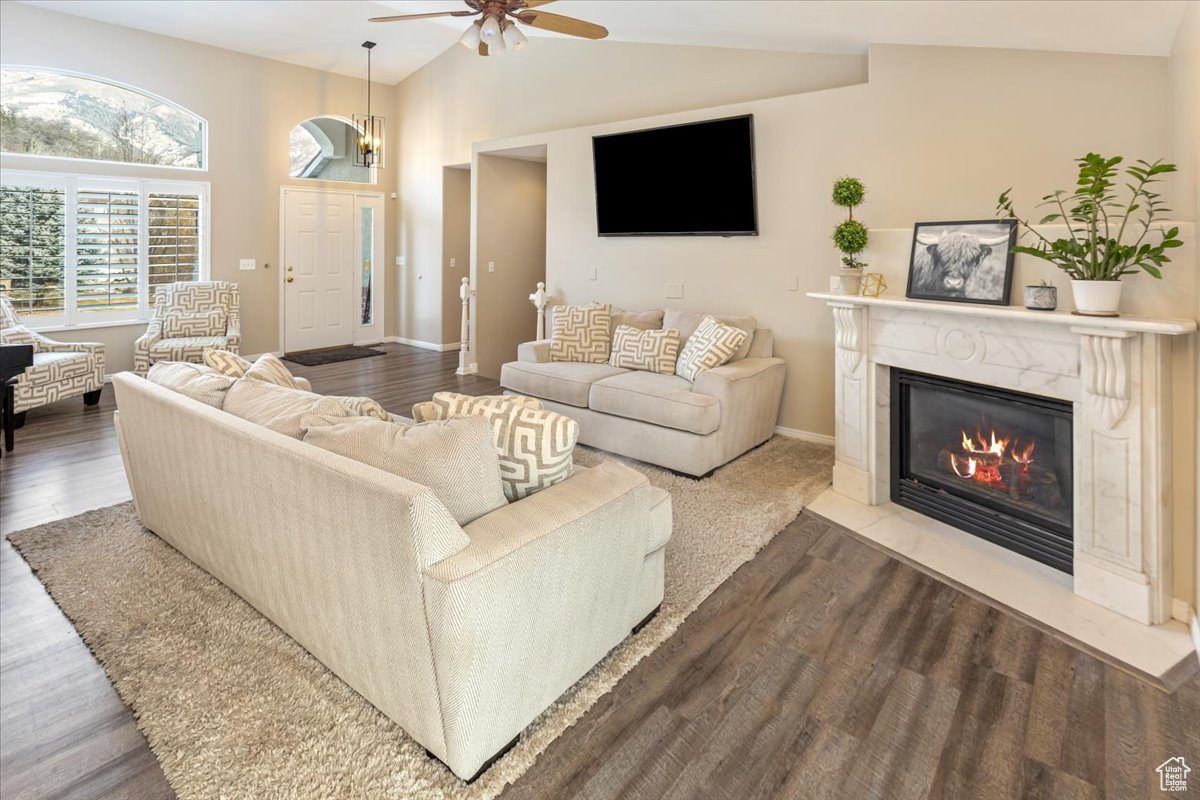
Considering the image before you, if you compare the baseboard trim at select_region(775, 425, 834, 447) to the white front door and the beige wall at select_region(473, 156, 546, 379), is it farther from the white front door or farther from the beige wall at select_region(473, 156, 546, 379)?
the white front door

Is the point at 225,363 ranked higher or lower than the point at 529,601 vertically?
higher

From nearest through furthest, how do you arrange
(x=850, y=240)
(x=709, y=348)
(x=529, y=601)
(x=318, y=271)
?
1. (x=529, y=601)
2. (x=850, y=240)
3. (x=709, y=348)
4. (x=318, y=271)

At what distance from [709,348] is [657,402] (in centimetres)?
60

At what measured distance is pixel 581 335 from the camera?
507 centimetres

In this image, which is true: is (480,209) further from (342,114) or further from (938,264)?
(938,264)

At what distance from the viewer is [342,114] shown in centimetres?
802

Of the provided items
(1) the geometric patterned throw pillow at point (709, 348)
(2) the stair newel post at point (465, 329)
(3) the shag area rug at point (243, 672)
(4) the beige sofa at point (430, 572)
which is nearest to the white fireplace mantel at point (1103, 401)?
(3) the shag area rug at point (243, 672)

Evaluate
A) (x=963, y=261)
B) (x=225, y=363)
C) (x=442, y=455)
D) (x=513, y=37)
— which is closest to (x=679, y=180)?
(x=513, y=37)

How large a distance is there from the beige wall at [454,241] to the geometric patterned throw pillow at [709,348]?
174 inches

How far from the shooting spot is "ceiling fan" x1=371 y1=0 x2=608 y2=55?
10.5 feet

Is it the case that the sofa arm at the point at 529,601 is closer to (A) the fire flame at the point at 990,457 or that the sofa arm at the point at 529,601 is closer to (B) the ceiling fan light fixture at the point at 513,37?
(A) the fire flame at the point at 990,457

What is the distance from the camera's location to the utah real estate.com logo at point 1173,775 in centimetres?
163

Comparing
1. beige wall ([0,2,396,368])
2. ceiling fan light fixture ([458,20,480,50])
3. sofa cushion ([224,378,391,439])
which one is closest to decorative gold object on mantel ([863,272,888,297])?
ceiling fan light fixture ([458,20,480,50])

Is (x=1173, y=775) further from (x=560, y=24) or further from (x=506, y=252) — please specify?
(x=506, y=252)
